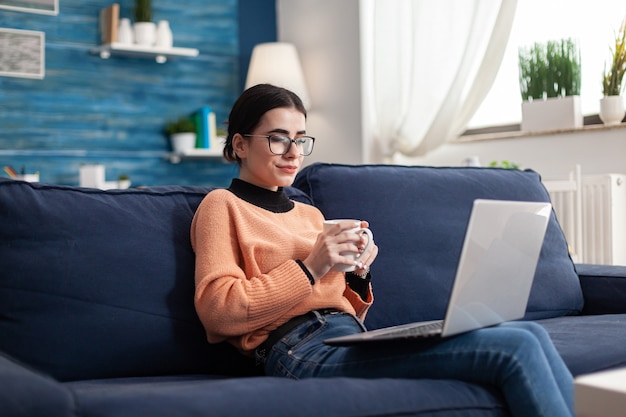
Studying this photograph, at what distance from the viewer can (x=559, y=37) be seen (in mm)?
3855

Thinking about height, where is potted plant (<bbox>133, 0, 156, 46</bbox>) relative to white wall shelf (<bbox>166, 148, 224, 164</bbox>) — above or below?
above

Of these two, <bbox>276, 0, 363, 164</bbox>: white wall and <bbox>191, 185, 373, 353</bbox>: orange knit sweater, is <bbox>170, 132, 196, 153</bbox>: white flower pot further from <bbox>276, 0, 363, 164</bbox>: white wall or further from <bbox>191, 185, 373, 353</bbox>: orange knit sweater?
<bbox>191, 185, 373, 353</bbox>: orange knit sweater

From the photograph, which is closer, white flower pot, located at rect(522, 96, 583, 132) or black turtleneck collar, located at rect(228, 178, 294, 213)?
black turtleneck collar, located at rect(228, 178, 294, 213)

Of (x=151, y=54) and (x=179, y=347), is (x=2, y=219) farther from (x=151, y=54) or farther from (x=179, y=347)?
(x=151, y=54)

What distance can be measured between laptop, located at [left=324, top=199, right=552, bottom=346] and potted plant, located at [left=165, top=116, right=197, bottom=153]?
125 inches

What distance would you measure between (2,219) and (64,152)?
275 cm

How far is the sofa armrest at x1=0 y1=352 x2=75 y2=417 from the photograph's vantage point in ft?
3.54

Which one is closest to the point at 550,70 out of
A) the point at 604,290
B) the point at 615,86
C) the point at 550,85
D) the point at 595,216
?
the point at 550,85

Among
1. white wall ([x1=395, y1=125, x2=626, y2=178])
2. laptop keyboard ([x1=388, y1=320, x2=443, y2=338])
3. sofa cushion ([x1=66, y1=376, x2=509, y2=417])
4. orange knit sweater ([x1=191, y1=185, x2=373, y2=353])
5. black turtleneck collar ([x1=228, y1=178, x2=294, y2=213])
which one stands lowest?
sofa cushion ([x1=66, y1=376, x2=509, y2=417])

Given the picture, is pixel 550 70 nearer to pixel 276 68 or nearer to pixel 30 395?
pixel 276 68

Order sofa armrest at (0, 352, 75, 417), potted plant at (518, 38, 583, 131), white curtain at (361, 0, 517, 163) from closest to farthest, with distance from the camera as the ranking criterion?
sofa armrest at (0, 352, 75, 417), potted plant at (518, 38, 583, 131), white curtain at (361, 0, 517, 163)

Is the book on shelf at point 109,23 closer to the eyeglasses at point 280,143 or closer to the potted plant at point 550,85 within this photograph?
the potted plant at point 550,85

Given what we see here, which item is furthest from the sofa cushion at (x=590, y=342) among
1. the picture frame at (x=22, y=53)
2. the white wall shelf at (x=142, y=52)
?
the picture frame at (x=22, y=53)

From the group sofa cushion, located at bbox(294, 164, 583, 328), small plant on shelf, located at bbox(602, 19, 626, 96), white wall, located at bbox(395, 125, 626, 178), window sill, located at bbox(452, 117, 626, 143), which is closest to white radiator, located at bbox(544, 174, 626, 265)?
white wall, located at bbox(395, 125, 626, 178)
